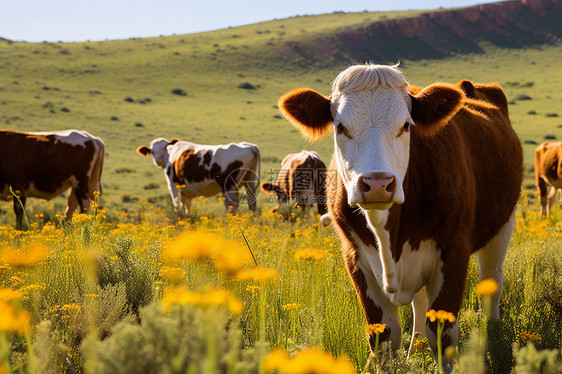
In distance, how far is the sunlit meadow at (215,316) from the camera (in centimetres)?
154

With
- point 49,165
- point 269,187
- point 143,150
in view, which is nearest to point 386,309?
point 269,187

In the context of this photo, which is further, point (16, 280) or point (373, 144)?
point (16, 280)

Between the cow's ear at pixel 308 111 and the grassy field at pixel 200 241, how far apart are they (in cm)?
33

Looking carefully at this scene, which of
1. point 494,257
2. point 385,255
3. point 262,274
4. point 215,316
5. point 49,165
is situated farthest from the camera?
point 49,165

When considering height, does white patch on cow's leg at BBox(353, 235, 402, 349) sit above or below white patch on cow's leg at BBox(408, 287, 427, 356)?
above

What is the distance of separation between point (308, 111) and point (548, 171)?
447 inches

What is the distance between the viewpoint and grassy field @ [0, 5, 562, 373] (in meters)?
2.01

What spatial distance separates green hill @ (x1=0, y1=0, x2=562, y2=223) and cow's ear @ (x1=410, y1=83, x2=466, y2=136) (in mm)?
15020

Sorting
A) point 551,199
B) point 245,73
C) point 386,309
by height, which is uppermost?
point 245,73

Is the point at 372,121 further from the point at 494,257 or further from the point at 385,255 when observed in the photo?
the point at 494,257

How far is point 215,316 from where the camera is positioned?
1.95 meters

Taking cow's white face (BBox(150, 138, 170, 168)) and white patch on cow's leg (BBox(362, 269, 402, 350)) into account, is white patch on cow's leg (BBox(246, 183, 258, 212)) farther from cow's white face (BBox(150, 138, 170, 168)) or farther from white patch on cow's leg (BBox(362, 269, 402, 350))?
white patch on cow's leg (BBox(362, 269, 402, 350))

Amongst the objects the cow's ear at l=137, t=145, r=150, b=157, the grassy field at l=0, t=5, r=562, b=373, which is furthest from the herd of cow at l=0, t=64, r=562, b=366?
the cow's ear at l=137, t=145, r=150, b=157

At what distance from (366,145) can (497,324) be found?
166 cm
